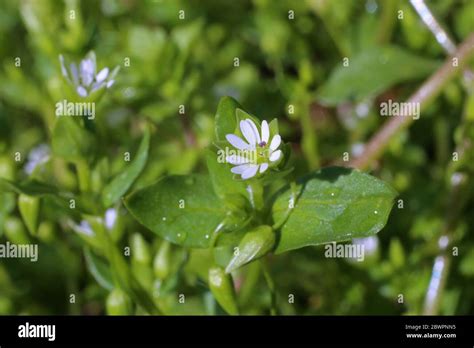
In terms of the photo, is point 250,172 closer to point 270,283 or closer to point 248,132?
point 248,132

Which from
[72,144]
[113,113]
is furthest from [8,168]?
[113,113]

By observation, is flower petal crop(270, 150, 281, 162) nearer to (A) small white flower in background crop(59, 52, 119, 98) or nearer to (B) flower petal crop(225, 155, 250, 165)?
(B) flower petal crop(225, 155, 250, 165)

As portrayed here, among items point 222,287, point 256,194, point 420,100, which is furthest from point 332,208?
point 420,100

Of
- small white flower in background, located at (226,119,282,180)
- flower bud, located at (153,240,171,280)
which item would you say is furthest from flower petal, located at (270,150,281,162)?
flower bud, located at (153,240,171,280)

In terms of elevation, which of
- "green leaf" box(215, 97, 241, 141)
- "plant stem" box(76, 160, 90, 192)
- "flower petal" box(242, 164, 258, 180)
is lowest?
"flower petal" box(242, 164, 258, 180)
